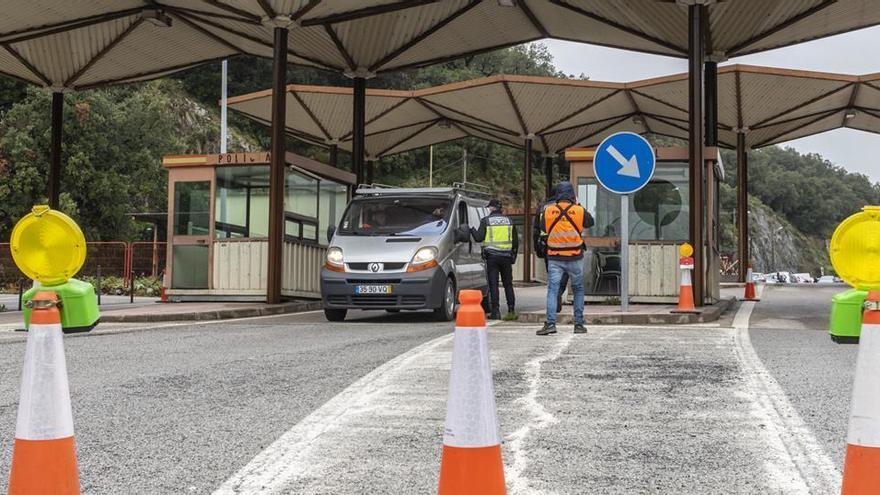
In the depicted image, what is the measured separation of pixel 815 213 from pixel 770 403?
151m

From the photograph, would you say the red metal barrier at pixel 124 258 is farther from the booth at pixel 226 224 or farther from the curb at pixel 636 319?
the curb at pixel 636 319

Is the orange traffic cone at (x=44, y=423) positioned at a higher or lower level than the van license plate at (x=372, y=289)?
lower

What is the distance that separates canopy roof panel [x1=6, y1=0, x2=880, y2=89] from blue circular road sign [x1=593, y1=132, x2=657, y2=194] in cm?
528

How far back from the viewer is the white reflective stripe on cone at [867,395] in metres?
2.81

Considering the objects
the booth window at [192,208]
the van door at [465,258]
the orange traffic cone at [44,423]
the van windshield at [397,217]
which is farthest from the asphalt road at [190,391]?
the booth window at [192,208]

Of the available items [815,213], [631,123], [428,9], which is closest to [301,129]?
[631,123]

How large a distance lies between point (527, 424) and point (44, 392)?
2.75 m

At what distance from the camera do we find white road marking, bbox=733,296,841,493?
384 cm

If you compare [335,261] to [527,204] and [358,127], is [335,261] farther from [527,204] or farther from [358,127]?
[527,204]

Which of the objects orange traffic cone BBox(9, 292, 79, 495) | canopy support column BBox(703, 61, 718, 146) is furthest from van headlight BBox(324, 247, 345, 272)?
canopy support column BBox(703, 61, 718, 146)

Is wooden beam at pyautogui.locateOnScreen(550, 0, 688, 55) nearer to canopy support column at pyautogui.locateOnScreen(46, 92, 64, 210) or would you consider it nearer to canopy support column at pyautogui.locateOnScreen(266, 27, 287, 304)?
canopy support column at pyautogui.locateOnScreen(266, 27, 287, 304)

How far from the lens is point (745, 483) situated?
3867mm

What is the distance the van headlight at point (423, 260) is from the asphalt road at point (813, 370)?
4.25 meters

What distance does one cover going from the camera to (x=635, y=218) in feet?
49.4
